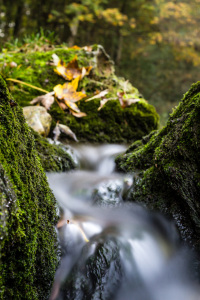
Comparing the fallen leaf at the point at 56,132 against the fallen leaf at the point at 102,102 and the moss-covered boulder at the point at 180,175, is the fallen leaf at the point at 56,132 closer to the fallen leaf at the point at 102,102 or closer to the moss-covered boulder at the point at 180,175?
the fallen leaf at the point at 102,102

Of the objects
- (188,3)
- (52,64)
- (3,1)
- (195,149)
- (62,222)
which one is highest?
(188,3)

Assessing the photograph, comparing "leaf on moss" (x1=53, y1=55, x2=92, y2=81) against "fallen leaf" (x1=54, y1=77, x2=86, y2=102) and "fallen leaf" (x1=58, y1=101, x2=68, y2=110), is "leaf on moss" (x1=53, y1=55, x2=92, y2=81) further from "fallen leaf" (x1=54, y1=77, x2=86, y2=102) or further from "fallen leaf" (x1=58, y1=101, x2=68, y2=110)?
"fallen leaf" (x1=58, y1=101, x2=68, y2=110)

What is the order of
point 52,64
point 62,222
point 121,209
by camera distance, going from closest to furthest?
point 62,222 < point 121,209 < point 52,64

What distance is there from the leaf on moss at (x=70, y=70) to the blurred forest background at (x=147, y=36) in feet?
22.3

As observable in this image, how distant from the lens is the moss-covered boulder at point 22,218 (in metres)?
0.70

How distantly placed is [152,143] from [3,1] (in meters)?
11.0

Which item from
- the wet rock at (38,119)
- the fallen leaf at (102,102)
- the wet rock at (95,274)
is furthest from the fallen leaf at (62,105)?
the wet rock at (95,274)

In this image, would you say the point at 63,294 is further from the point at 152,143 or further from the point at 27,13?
the point at 27,13

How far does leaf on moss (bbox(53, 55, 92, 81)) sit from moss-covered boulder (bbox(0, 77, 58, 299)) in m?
2.04

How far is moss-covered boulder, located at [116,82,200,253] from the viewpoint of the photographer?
1279mm

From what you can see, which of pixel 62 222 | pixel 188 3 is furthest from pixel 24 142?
pixel 188 3

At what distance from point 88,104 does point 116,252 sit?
205 cm

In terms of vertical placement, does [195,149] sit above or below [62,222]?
above

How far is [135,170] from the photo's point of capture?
1.85m
